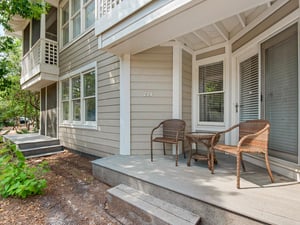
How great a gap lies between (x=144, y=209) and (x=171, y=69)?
2.93 meters

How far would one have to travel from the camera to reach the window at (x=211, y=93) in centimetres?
426

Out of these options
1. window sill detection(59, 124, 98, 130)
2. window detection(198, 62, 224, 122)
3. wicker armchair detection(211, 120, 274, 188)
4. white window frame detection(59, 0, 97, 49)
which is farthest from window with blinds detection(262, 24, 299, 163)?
white window frame detection(59, 0, 97, 49)

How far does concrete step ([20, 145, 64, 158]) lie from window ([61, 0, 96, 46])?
3.74m

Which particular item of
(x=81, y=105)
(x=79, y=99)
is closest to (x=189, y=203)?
(x=81, y=105)

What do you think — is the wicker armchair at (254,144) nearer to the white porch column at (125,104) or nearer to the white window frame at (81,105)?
the white porch column at (125,104)

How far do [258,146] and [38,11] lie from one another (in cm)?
610

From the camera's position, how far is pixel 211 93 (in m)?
4.37

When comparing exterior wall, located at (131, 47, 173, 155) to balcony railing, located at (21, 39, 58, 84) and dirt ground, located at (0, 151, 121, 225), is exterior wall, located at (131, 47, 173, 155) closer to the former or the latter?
dirt ground, located at (0, 151, 121, 225)

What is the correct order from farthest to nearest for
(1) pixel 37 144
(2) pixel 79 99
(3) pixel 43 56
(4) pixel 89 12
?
(3) pixel 43 56 → (1) pixel 37 144 → (2) pixel 79 99 → (4) pixel 89 12

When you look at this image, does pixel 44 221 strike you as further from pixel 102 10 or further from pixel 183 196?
pixel 102 10

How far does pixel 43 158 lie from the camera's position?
570 centimetres

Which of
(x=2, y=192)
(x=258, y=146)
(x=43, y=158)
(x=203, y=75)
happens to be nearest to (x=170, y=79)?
(x=203, y=75)

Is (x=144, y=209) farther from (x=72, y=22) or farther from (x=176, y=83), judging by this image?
(x=72, y=22)

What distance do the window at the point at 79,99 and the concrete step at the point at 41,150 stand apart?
0.94 m
